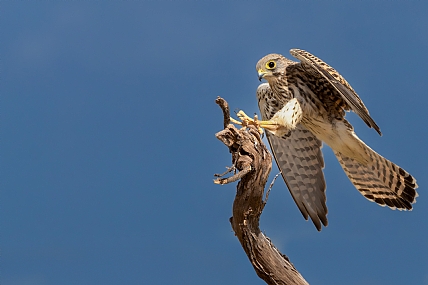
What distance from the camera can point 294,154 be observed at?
592cm

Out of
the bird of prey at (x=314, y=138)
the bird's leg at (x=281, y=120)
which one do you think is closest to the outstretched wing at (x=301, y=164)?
the bird of prey at (x=314, y=138)

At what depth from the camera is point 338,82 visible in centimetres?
500

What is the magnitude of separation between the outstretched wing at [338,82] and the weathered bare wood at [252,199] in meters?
0.98

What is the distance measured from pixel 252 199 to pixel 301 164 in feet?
5.73

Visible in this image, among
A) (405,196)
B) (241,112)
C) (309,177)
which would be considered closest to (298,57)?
(241,112)

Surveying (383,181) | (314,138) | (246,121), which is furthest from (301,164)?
(246,121)

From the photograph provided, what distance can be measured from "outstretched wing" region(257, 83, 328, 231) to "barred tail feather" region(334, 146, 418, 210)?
1.09 feet

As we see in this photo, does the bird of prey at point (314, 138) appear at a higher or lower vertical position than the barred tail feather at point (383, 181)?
higher

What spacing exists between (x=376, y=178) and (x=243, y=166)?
206 cm

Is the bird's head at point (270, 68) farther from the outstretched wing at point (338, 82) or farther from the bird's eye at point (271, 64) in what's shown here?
the outstretched wing at point (338, 82)

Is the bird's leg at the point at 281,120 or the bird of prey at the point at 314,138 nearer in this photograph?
the bird's leg at the point at 281,120

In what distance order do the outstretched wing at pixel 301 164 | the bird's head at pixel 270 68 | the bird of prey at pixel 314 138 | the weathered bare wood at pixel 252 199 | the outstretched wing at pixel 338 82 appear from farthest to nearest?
the outstretched wing at pixel 301 164, the bird's head at pixel 270 68, the bird of prey at pixel 314 138, the outstretched wing at pixel 338 82, the weathered bare wood at pixel 252 199

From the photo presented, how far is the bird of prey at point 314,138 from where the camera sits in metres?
5.27

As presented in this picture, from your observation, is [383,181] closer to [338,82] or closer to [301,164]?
[301,164]
